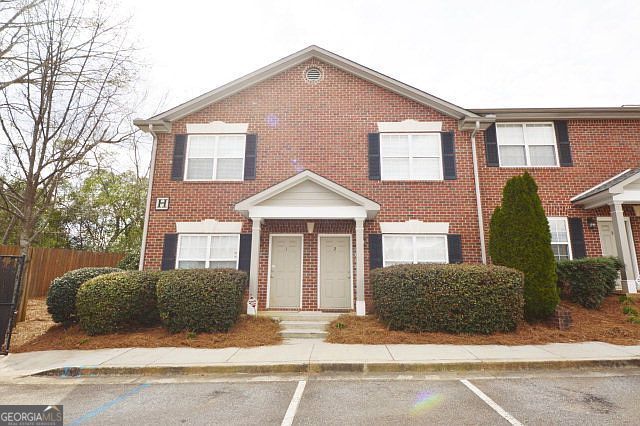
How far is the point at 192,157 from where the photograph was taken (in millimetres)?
10680

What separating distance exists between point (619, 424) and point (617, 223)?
24.8 ft

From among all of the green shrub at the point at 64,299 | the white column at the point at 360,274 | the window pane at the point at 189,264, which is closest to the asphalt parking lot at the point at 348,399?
the green shrub at the point at 64,299

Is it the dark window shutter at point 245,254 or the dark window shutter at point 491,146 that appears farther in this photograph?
the dark window shutter at point 491,146

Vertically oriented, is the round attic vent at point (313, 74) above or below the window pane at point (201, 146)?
above

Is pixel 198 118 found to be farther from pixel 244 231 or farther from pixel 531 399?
pixel 531 399

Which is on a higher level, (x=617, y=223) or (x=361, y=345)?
(x=617, y=223)

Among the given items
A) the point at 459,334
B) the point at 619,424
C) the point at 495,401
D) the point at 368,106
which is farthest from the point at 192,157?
the point at 619,424

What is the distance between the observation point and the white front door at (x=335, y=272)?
973 cm

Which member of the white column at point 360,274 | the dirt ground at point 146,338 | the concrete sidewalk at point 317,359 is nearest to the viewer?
the concrete sidewalk at point 317,359

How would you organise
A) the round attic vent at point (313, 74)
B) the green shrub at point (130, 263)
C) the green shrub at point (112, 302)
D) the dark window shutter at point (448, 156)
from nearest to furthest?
the green shrub at point (112, 302) < the dark window shutter at point (448, 156) < the round attic vent at point (313, 74) < the green shrub at point (130, 263)

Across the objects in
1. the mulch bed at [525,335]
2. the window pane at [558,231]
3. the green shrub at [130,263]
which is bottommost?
the mulch bed at [525,335]

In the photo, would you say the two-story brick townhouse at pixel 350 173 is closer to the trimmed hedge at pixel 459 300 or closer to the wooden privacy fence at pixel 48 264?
the trimmed hedge at pixel 459 300

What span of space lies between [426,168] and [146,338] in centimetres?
873

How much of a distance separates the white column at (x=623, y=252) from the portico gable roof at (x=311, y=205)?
21.0 ft
